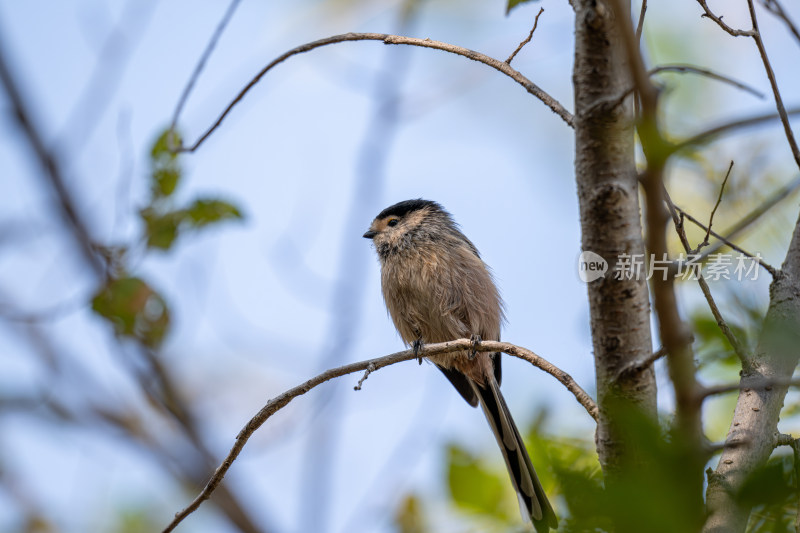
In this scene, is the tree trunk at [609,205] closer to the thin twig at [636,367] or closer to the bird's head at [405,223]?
the thin twig at [636,367]

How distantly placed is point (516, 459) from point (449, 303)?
1142mm

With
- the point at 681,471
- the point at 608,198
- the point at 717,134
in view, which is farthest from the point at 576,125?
the point at 681,471

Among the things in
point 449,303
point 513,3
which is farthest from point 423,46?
point 449,303

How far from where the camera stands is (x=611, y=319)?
1772 mm

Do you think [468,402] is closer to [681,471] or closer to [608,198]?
[608,198]

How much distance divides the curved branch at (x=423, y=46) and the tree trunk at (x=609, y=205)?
2.01ft

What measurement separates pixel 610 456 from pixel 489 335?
11.2 ft

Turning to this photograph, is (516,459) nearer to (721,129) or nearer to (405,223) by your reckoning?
(405,223)

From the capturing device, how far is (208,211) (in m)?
3.84

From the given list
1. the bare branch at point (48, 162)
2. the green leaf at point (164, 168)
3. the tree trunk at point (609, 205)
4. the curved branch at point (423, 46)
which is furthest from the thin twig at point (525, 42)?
the bare branch at point (48, 162)

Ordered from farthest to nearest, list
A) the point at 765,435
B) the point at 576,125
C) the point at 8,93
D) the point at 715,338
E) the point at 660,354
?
the point at 8,93 → the point at 765,435 → the point at 715,338 → the point at 576,125 → the point at 660,354

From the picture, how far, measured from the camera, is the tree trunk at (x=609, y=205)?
1.66 m

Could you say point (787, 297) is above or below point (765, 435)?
above

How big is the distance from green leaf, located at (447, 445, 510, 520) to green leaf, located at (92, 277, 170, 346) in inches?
83.1
